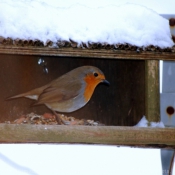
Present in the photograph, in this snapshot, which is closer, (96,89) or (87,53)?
(87,53)

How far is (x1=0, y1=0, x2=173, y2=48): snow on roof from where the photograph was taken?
2.72m

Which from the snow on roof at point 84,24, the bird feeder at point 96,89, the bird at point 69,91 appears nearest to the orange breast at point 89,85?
the bird at point 69,91

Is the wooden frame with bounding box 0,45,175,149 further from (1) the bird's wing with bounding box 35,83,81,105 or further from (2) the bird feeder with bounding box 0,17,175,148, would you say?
(1) the bird's wing with bounding box 35,83,81,105

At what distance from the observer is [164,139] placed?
268 cm

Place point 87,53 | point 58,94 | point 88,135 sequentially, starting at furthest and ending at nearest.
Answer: point 58,94 < point 87,53 < point 88,135

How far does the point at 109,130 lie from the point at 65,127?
0.18 meters

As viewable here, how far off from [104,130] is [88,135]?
69 millimetres

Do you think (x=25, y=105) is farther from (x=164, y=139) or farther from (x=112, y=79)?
(x=164, y=139)

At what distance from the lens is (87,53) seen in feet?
9.07

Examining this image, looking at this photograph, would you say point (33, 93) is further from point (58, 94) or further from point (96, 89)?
point (96, 89)

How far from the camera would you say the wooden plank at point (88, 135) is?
259 cm

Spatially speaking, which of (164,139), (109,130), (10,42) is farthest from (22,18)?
(164,139)

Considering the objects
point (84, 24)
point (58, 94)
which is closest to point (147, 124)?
point (58, 94)

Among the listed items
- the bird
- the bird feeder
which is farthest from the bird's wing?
the bird feeder
